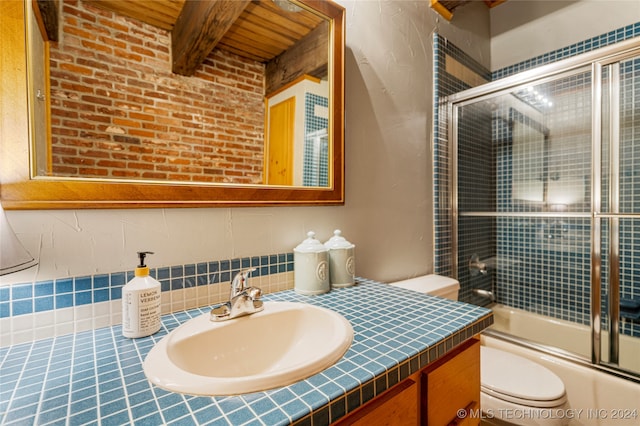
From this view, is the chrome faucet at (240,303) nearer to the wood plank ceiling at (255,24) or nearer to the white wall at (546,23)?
the wood plank ceiling at (255,24)

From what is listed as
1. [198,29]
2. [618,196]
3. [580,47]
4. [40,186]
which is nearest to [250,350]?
[40,186]

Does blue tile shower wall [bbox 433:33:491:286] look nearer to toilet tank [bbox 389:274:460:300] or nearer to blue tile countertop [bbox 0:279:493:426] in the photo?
toilet tank [bbox 389:274:460:300]

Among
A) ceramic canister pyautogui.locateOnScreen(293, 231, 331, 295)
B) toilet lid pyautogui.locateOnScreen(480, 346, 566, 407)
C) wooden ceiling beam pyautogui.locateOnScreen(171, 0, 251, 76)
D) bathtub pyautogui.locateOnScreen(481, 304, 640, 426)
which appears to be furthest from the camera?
bathtub pyautogui.locateOnScreen(481, 304, 640, 426)

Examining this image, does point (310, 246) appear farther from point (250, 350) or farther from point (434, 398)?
point (434, 398)

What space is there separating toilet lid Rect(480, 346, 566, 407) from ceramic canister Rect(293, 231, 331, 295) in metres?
0.79

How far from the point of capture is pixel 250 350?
79 cm

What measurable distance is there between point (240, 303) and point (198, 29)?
0.81 m

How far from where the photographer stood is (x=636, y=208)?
1556 mm

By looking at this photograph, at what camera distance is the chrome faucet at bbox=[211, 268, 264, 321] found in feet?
2.58

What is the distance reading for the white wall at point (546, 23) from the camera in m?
1.81

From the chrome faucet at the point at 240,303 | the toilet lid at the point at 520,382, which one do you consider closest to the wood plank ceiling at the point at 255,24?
the chrome faucet at the point at 240,303

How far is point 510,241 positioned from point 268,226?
6.37ft

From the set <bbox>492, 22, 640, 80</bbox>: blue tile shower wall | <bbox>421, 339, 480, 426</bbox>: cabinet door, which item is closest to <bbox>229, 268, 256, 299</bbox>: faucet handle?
<bbox>421, 339, 480, 426</bbox>: cabinet door

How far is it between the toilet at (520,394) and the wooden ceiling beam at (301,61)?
106cm
